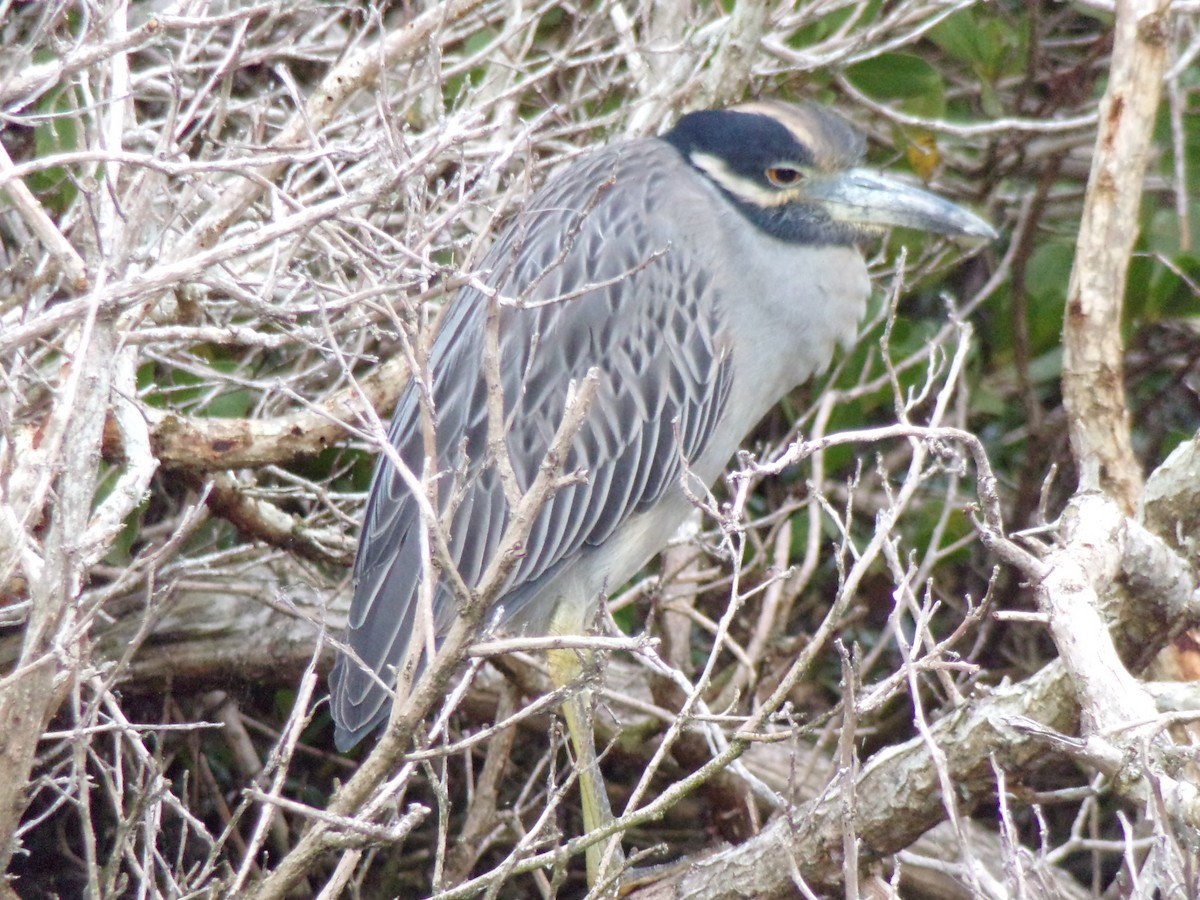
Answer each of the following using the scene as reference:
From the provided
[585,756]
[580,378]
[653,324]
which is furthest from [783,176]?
[585,756]

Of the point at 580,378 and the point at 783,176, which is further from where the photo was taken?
the point at 783,176

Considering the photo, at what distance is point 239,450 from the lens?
9.81 ft

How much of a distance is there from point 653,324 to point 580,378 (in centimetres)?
A: 24

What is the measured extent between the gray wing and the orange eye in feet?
0.61

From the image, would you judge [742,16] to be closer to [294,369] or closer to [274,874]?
[294,369]

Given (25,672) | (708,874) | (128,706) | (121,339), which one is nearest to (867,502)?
(708,874)

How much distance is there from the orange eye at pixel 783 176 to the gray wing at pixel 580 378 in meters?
0.19

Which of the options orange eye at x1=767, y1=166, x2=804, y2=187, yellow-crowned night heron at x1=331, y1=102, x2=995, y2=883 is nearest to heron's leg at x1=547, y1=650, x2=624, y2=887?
yellow-crowned night heron at x1=331, y1=102, x2=995, y2=883

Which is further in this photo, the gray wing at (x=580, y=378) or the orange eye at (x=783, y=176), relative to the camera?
the orange eye at (x=783, y=176)

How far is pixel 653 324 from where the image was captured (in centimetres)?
347

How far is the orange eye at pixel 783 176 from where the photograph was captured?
3541 millimetres

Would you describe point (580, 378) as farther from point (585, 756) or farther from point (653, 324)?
point (585, 756)

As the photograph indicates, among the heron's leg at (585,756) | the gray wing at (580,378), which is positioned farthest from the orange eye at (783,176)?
the heron's leg at (585,756)

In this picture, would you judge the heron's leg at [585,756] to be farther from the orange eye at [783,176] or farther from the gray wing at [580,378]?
the orange eye at [783,176]
